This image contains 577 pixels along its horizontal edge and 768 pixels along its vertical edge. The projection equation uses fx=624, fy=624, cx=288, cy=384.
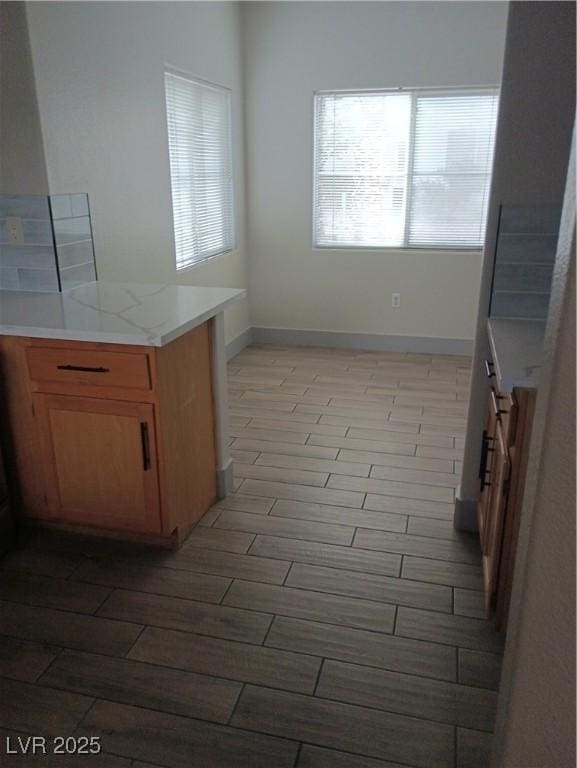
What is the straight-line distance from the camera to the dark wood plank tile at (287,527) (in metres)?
2.65

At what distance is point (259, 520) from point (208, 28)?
341 cm

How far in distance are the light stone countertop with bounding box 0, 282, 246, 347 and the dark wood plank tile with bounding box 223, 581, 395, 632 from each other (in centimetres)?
97

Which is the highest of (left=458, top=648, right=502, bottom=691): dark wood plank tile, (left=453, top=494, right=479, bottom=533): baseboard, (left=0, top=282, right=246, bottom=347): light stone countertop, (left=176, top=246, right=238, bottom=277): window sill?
(left=0, top=282, right=246, bottom=347): light stone countertop

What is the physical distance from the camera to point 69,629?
2.12 metres

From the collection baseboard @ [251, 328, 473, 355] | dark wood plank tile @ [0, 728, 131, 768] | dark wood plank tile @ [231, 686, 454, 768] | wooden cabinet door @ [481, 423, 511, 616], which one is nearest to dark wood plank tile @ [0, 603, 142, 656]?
dark wood plank tile @ [0, 728, 131, 768]

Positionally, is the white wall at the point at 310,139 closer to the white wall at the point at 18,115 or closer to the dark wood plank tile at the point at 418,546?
the white wall at the point at 18,115

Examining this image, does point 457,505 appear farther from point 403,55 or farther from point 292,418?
point 403,55

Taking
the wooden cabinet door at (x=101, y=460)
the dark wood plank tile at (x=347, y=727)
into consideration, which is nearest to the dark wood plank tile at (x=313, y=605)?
the dark wood plank tile at (x=347, y=727)

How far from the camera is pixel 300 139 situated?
505cm

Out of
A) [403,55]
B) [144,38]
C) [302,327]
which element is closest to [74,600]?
[144,38]

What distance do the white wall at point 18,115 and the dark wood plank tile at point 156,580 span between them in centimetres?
166

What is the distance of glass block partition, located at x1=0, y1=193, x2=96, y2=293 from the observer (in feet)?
9.27

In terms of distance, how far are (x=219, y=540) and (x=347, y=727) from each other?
40.7 inches

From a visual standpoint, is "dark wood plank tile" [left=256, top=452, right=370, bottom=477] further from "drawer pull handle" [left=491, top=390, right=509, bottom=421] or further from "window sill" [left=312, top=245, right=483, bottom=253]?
"window sill" [left=312, top=245, right=483, bottom=253]
